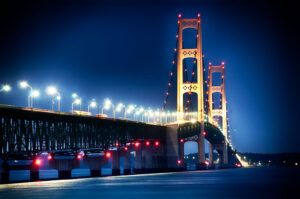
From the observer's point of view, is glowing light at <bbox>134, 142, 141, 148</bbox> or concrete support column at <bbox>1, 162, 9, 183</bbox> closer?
concrete support column at <bbox>1, 162, 9, 183</bbox>

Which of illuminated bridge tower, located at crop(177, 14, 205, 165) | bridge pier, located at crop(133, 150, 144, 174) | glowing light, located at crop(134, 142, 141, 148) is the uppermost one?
illuminated bridge tower, located at crop(177, 14, 205, 165)

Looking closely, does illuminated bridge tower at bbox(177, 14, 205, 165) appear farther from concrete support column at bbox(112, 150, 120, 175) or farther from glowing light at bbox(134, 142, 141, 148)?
concrete support column at bbox(112, 150, 120, 175)

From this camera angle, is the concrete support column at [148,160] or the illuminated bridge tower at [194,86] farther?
the concrete support column at [148,160]

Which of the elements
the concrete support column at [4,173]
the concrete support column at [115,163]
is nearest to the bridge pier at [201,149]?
the concrete support column at [115,163]

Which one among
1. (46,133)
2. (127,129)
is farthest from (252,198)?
(127,129)

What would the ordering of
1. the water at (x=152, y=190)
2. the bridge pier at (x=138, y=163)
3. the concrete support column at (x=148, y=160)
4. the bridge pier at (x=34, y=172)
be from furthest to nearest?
the bridge pier at (x=138, y=163) → the concrete support column at (x=148, y=160) → the bridge pier at (x=34, y=172) → the water at (x=152, y=190)

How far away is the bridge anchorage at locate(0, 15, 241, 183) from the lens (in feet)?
197

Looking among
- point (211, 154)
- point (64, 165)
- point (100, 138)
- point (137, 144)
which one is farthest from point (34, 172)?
point (211, 154)

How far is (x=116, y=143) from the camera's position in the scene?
280 feet

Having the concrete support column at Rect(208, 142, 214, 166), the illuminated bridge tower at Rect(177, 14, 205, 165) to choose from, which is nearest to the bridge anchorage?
the illuminated bridge tower at Rect(177, 14, 205, 165)

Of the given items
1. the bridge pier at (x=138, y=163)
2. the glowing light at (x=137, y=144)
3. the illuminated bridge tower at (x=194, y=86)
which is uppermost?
the illuminated bridge tower at (x=194, y=86)

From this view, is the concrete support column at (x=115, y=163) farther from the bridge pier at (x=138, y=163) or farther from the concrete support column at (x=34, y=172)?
the concrete support column at (x=34, y=172)

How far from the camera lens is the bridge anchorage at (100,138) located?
5994 cm

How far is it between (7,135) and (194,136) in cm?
4965
